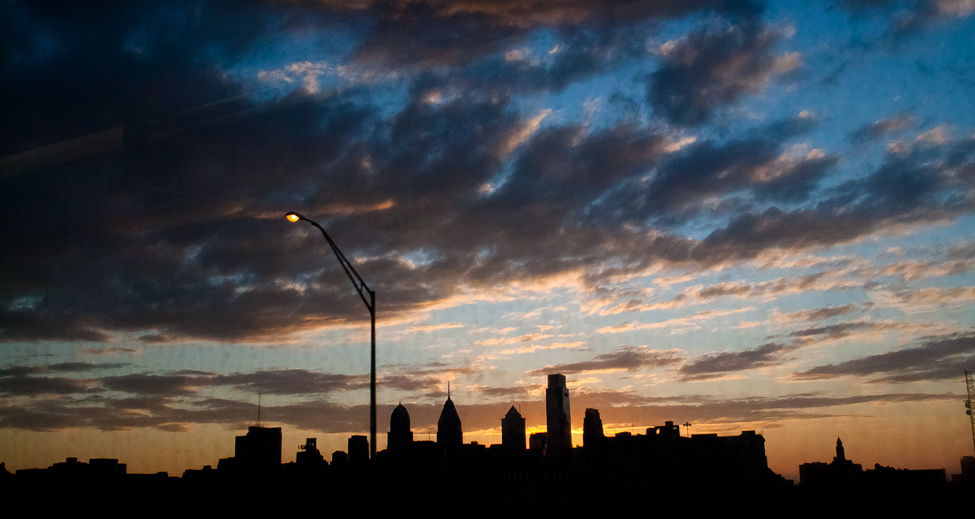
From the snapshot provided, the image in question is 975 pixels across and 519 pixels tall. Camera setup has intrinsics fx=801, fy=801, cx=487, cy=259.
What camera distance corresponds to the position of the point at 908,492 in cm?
17375

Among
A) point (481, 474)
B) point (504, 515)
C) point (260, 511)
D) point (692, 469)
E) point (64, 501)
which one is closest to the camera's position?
point (260, 511)

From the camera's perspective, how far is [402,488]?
5603 centimetres

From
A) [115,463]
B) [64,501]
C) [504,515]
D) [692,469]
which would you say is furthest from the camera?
[692,469]

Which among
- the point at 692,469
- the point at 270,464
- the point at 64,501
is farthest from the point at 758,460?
the point at 64,501

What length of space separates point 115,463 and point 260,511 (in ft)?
198

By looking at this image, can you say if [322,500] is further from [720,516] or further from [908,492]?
[908,492]

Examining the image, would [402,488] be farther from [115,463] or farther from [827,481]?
[827,481]

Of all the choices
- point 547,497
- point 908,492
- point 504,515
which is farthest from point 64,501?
point 908,492

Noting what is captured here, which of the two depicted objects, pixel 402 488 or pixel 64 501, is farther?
pixel 64 501

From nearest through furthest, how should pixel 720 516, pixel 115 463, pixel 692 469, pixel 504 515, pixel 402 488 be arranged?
pixel 402 488, pixel 115 463, pixel 504 515, pixel 720 516, pixel 692 469

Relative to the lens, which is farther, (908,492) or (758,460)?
(758,460)

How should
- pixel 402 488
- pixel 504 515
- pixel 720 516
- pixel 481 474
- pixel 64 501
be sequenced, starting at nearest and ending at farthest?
1. pixel 402 488
2. pixel 64 501
3. pixel 504 515
4. pixel 720 516
5. pixel 481 474

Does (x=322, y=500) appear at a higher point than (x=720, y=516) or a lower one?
higher

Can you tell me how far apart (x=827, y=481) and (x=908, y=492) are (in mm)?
23678
